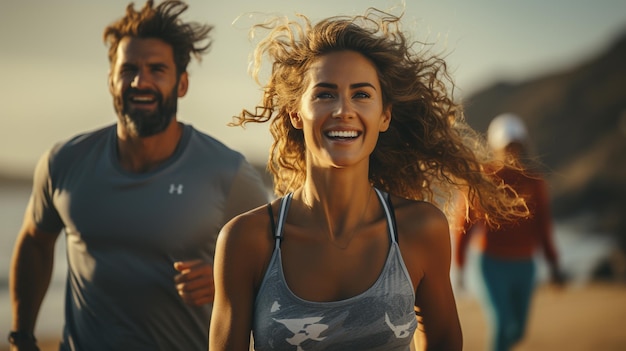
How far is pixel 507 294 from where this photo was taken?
24.1ft

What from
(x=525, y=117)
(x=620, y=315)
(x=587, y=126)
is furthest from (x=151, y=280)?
(x=525, y=117)

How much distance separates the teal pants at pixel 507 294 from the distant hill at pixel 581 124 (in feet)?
63.5

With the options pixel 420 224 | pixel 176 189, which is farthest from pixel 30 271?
pixel 420 224

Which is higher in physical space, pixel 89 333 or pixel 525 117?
pixel 525 117

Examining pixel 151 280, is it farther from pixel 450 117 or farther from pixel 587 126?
pixel 587 126

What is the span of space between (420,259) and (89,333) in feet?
5.58

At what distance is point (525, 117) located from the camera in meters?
62.7

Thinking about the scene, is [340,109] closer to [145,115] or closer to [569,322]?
[145,115]

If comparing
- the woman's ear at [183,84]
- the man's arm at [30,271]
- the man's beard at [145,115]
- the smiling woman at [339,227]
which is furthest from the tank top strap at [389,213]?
the man's arm at [30,271]

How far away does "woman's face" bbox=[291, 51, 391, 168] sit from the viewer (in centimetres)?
321

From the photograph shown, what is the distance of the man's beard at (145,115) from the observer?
14.6 ft

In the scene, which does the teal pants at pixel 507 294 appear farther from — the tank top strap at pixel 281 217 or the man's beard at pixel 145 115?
the tank top strap at pixel 281 217

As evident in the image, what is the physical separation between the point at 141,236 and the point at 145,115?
0.59m

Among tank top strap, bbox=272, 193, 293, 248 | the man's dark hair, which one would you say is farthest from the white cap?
tank top strap, bbox=272, 193, 293, 248
